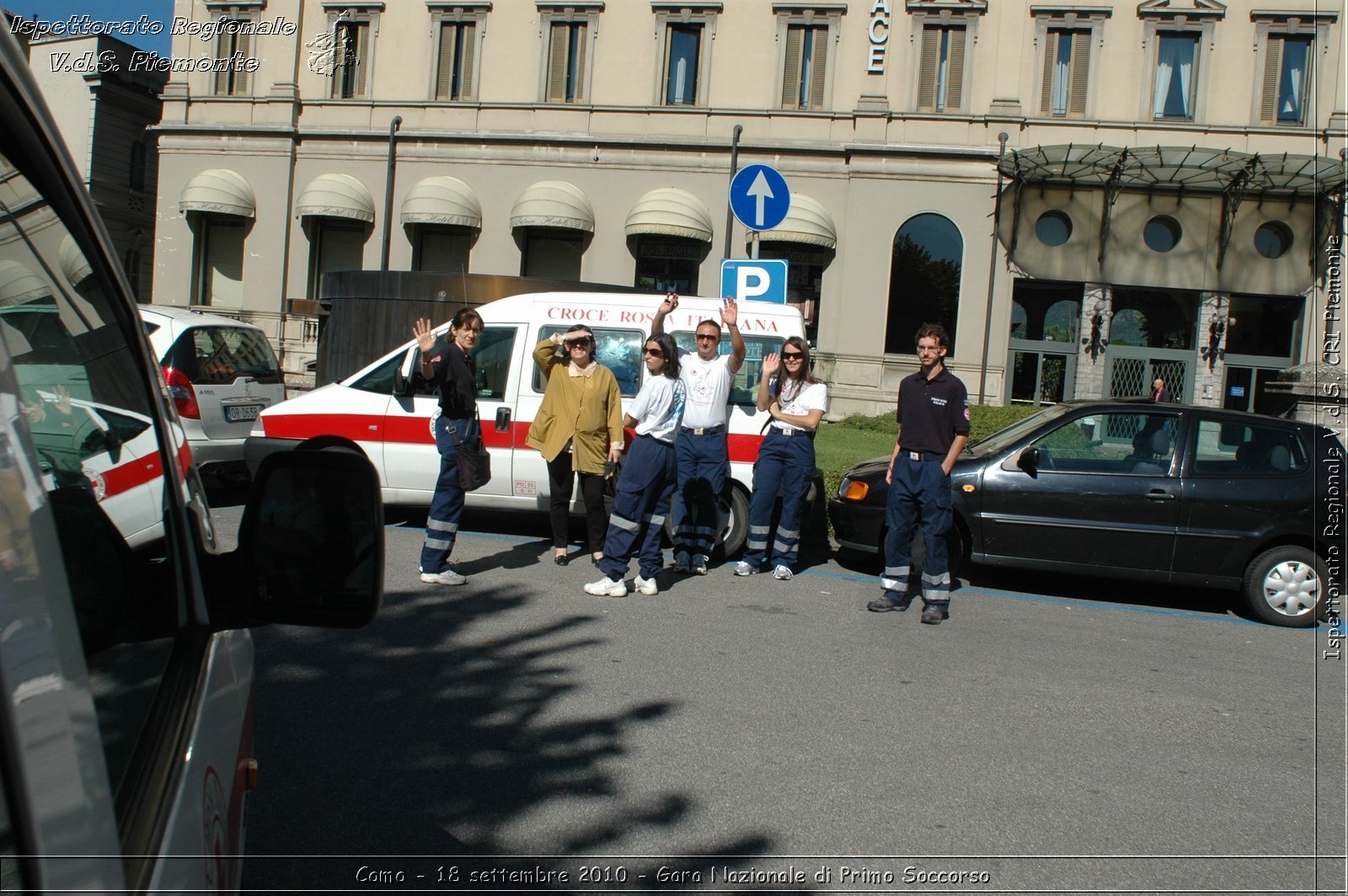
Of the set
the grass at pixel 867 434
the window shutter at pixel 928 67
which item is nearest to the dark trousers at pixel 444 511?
the grass at pixel 867 434

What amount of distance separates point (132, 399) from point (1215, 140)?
28014mm

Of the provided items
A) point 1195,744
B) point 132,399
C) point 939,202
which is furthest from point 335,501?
point 939,202

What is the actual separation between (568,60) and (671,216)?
17.7ft

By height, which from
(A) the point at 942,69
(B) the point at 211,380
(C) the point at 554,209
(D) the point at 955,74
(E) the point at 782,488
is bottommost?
(E) the point at 782,488

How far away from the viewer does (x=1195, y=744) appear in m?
5.08

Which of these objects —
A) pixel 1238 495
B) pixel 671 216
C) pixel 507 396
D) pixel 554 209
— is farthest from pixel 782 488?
pixel 554 209

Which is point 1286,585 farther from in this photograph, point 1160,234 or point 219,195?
point 219,195

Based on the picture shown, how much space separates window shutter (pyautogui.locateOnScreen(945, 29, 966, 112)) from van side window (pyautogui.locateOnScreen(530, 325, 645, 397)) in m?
19.4

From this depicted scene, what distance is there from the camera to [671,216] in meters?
25.8

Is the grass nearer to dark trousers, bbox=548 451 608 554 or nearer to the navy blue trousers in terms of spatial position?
the navy blue trousers

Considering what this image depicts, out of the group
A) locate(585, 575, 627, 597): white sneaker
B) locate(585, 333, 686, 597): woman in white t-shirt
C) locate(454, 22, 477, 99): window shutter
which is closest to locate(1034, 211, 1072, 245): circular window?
locate(454, 22, 477, 99): window shutter

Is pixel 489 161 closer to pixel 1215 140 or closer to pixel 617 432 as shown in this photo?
pixel 1215 140

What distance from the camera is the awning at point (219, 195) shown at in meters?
28.5

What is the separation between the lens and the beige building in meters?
24.9
